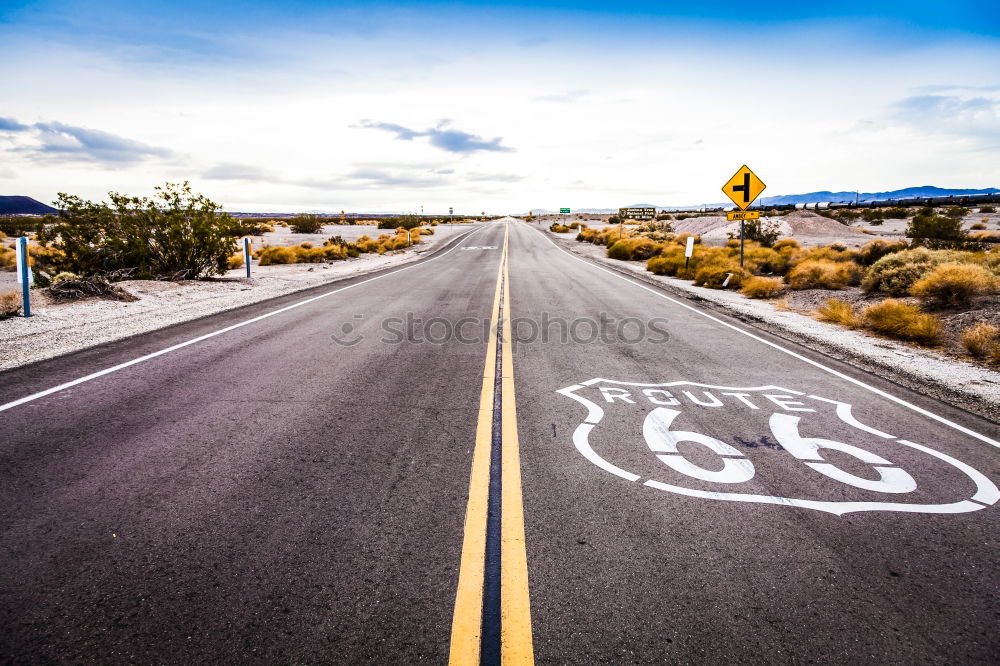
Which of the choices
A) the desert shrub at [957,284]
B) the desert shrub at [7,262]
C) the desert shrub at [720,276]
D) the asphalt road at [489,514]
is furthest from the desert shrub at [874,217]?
the desert shrub at [7,262]

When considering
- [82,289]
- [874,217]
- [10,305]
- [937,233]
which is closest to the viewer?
[10,305]

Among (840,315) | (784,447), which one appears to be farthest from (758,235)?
(784,447)

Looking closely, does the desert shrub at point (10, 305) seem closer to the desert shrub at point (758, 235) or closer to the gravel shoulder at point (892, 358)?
the gravel shoulder at point (892, 358)

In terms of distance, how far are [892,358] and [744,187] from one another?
35.6 ft

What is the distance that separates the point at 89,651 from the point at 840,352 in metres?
8.93

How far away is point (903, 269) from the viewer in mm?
11414

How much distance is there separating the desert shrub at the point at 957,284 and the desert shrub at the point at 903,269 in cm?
100

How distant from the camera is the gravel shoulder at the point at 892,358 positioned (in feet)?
18.7

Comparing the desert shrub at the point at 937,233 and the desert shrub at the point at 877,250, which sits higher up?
the desert shrub at the point at 937,233

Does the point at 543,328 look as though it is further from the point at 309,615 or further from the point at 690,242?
the point at 690,242

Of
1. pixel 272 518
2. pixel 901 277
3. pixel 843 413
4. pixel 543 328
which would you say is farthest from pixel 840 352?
pixel 272 518

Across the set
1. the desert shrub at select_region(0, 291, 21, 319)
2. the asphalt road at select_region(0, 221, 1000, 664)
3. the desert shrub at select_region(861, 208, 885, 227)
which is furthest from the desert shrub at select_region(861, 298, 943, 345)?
the desert shrub at select_region(861, 208, 885, 227)

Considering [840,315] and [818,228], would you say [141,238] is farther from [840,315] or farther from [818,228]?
[818,228]

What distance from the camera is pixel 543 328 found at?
9.05 m
